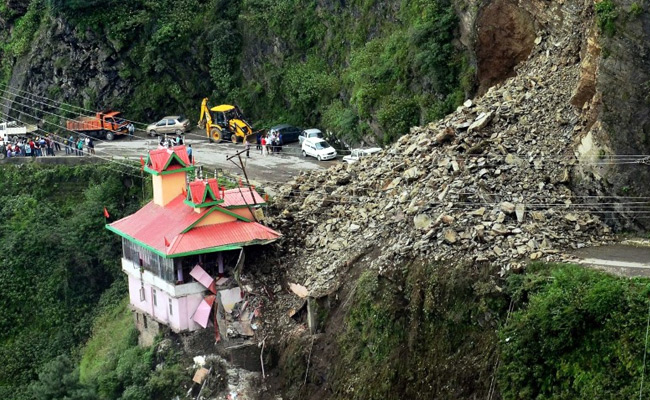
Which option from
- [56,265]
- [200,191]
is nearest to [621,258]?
[200,191]

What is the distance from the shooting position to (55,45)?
203 ft

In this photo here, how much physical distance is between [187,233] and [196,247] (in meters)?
0.79

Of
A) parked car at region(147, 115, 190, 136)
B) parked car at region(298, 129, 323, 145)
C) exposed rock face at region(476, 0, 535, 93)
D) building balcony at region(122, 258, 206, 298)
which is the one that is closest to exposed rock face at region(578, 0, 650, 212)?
exposed rock face at region(476, 0, 535, 93)

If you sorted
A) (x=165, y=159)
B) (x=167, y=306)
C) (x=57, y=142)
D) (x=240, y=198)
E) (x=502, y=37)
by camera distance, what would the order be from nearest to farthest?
(x=167, y=306) → (x=240, y=198) → (x=165, y=159) → (x=502, y=37) → (x=57, y=142)

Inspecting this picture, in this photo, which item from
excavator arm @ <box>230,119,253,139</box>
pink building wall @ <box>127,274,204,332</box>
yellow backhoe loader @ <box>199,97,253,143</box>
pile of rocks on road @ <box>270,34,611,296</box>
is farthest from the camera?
yellow backhoe loader @ <box>199,97,253,143</box>

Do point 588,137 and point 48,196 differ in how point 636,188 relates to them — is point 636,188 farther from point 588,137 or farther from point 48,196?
point 48,196

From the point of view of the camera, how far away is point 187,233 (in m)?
38.9

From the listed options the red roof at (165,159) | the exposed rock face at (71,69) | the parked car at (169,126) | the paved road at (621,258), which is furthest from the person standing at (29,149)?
the paved road at (621,258)

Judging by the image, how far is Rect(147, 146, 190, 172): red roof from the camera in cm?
4062

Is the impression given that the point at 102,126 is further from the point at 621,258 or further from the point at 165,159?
the point at 621,258

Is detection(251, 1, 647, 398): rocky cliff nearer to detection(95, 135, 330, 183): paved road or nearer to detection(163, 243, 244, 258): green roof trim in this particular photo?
detection(163, 243, 244, 258): green roof trim

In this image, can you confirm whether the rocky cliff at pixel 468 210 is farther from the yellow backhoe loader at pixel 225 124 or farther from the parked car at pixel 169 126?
the parked car at pixel 169 126

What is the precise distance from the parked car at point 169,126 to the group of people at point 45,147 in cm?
275

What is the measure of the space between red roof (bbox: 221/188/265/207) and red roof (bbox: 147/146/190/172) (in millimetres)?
1890
